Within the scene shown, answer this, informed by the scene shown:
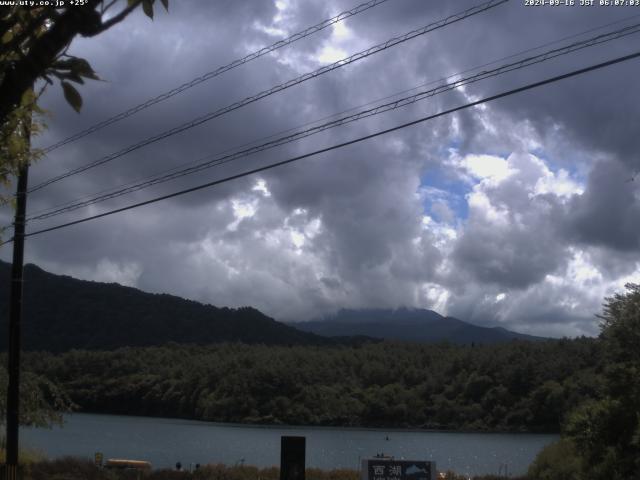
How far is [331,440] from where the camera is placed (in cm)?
7862

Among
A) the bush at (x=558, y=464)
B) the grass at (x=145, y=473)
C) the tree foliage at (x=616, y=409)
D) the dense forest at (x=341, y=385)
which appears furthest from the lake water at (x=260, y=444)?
the tree foliage at (x=616, y=409)

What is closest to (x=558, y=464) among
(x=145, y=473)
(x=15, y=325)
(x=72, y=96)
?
(x=145, y=473)

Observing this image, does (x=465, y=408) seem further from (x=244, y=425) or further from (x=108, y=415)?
(x=108, y=415)

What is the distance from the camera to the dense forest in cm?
9038

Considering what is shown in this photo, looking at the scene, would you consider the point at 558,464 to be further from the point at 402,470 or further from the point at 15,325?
the point at 15,325

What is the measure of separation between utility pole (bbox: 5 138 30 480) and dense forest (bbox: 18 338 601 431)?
6816 cm

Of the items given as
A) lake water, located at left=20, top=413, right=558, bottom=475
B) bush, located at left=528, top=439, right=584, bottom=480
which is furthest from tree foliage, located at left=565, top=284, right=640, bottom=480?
lake water, located at left=20, top=413, right=558, bottom=475

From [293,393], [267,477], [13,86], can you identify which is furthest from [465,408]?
[13,86]

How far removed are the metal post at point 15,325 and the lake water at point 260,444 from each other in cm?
2529

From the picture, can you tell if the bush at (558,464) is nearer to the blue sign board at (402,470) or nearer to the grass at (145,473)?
the grass at (145,473)

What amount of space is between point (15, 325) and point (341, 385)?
9168cm

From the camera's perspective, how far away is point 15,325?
67.0 feet

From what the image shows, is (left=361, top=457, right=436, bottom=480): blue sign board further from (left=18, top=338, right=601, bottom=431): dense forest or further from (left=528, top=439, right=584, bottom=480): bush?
(left=18, top=338, right=601, bottom=431): dense forest

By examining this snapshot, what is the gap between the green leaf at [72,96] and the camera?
5.10m
